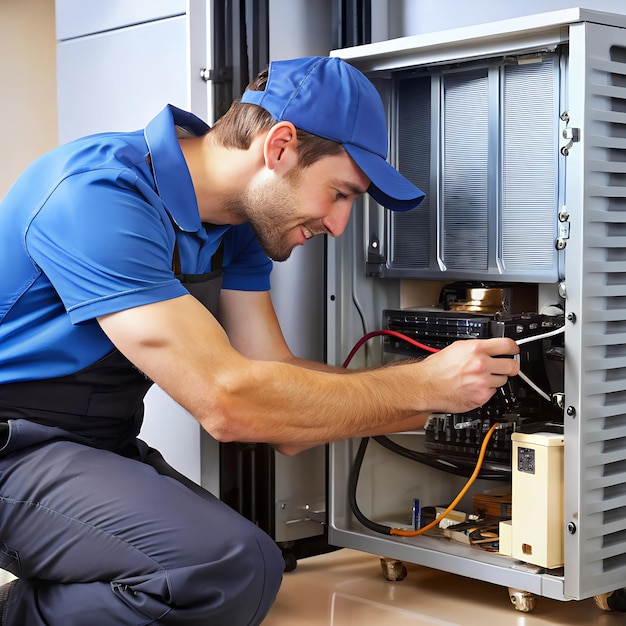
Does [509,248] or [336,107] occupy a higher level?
[336,107]

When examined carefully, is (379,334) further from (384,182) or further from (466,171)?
(384,182)

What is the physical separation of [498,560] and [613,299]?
56 cm

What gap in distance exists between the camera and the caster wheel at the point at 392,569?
2.13 metres

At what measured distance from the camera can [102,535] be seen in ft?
4.97

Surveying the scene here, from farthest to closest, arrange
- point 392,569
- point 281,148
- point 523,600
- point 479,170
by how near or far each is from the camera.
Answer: point 392,569 → point 479,170 → point 523,600 → point 281,148

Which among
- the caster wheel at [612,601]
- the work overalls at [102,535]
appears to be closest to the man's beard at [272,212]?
the work overalls at [102,535]

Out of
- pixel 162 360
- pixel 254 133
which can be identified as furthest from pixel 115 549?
pixel 254 133

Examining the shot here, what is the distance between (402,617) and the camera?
1.90m

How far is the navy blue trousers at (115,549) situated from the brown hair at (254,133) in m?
0.59

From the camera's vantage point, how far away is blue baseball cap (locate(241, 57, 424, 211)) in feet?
5.33

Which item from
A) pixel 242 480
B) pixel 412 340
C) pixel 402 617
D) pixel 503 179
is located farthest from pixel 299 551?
pixel 503 179

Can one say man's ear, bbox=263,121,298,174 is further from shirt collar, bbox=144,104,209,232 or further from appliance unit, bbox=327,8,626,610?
appliance unit, bbox=327,8,626,610

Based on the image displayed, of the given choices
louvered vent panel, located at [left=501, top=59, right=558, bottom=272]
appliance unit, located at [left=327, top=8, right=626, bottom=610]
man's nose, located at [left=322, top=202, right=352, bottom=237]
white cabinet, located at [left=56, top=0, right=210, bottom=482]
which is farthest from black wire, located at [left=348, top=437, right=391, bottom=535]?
man's nose, located at [left=322, top=202, right=352, bottom=237]

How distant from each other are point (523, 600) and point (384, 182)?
0.87 metres
